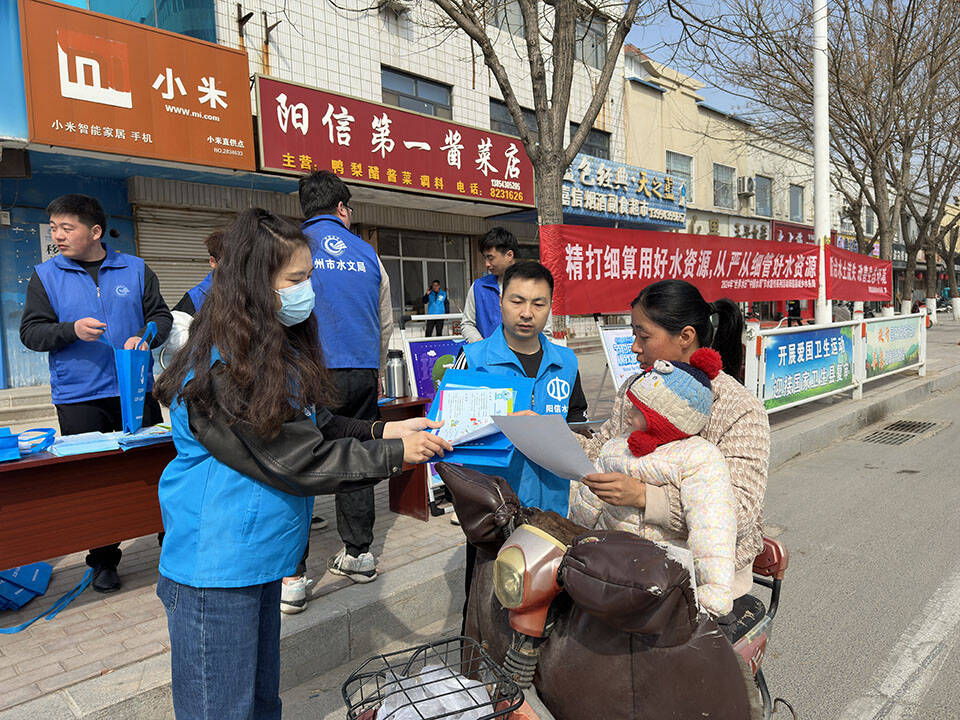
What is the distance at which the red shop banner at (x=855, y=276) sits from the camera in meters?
9.46

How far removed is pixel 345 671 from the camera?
2.95 meters

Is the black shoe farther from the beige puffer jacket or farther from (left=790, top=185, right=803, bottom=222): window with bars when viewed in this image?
(left=790, top=185, right=803, bottom=222): window with bars

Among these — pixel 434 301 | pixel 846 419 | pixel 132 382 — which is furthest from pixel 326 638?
pixel 434 301

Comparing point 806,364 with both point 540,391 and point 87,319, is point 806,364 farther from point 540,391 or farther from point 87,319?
point 87,319

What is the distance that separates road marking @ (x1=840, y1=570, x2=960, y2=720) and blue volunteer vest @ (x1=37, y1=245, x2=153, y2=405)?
3.52 m

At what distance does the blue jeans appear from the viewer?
1621mm

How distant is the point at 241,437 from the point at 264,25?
11628 millimetres

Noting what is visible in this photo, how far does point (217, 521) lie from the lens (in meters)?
1.58

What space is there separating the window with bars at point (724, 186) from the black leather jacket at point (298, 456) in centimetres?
2345

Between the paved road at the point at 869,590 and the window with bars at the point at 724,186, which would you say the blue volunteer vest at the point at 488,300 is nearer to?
the paved road at the point at 869,590

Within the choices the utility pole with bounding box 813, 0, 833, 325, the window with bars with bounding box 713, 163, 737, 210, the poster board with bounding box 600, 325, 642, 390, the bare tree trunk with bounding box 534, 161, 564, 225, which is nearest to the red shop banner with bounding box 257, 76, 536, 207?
the utility pole with bounding box 813, 0, 833, 325

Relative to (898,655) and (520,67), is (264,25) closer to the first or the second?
(520,67)

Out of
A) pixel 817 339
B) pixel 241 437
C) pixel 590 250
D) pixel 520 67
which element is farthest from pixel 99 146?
pixel 520 67

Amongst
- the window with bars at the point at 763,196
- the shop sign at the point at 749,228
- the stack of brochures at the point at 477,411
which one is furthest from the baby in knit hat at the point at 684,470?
the window with bars at the point at 763,196
